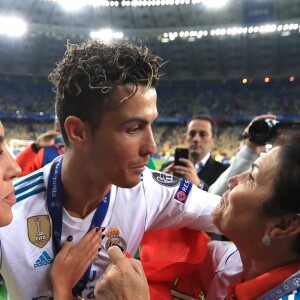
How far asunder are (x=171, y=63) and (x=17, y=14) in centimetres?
900

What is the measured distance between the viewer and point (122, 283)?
1.15 m

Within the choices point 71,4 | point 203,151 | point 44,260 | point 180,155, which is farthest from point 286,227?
point 71,4

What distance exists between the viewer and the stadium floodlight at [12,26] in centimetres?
1741

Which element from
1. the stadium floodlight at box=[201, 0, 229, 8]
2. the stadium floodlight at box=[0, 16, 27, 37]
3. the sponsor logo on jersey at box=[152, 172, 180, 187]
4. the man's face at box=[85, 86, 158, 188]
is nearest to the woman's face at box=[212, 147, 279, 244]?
the man's face at box=[85, 86, 158, 188]

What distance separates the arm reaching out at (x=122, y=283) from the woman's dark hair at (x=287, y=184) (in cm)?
50

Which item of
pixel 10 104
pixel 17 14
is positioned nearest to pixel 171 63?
pixel 17 14

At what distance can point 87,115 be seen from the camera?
4.97 ft

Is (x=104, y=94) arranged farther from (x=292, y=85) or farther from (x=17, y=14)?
(x=292, y=85)

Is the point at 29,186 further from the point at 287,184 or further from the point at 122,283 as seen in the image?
the point at 287,184

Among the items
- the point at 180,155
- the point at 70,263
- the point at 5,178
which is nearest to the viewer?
the point at 5,178

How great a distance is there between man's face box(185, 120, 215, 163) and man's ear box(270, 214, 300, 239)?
2.90 metres

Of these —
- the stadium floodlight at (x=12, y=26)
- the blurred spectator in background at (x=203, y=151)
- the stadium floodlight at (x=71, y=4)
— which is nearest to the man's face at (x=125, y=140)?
the blurred spectator in background at (x=203, y=151)

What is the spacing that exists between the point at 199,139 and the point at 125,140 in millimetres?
2874

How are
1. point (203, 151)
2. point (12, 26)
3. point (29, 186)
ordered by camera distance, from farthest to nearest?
point (12, 26), point (203, 151), point (29, 186)
